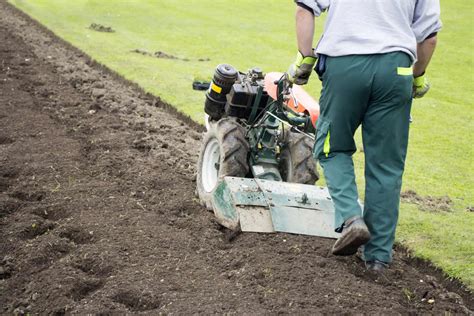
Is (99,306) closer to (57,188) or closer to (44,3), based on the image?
(57,188)

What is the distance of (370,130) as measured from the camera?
458cm

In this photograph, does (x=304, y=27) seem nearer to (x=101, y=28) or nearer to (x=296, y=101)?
(x=296, y=101)

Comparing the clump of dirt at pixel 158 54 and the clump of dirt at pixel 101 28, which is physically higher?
the clump of dirt at pixel 158 54

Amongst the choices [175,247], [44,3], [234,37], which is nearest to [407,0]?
[175,247]

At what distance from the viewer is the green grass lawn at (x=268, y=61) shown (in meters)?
6.36

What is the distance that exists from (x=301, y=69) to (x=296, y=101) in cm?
103

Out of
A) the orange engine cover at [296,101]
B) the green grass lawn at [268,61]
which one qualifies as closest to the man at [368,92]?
the orange engine cover at [296,101]

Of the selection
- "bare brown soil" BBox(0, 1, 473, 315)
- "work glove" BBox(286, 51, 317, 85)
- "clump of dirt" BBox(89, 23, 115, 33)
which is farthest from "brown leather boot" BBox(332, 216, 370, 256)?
"clump of dirt" BBox(89, 23, 115, 33)

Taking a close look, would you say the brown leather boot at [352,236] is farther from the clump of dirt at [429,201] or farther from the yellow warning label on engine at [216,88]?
the clump of dirt at [429,201]

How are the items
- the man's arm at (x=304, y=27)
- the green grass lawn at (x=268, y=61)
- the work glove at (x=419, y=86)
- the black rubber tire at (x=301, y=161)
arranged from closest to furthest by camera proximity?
the man's arm at (x=304, y=27)
the work glove at (x=419, y=86)
the black rubber tire at (x=301, y=161)
the green grass lawn at (x=268, y=61)

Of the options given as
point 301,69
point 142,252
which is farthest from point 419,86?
point 142,252

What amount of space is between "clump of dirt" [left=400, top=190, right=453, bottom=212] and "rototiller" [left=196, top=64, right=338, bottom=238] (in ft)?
5.62

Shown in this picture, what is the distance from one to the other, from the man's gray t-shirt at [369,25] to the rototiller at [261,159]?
101cm

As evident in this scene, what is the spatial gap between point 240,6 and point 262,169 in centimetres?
2032
